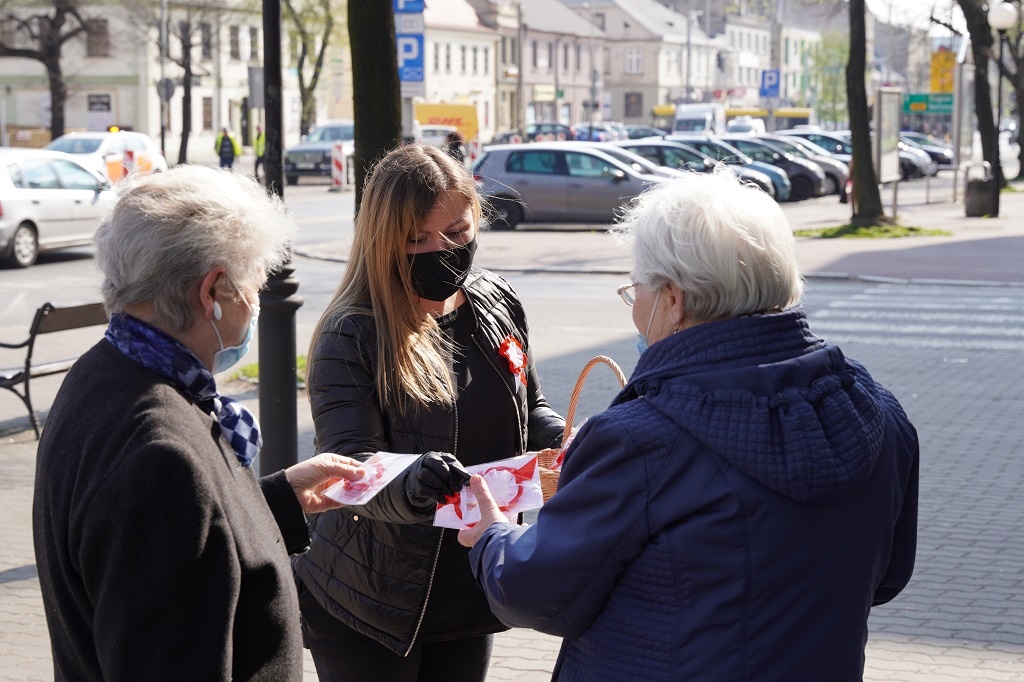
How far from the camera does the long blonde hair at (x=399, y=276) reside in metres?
3.05

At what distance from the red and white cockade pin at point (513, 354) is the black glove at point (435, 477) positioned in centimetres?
55

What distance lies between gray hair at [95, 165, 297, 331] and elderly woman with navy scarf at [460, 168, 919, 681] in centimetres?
70

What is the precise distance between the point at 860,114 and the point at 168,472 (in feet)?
73.5

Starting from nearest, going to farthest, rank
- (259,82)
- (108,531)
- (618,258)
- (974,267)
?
(108,531) < (974,267) < (618,258) < (259,82)

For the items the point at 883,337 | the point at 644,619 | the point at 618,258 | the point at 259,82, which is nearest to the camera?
the point at 644,619

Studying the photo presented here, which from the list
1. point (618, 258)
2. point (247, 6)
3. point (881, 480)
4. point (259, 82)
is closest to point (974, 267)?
point (618, 258)

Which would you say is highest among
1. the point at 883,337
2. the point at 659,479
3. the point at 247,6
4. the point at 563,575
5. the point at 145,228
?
the point at 247,6

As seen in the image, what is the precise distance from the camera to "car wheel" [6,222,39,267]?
18906mm

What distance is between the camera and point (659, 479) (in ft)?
6.88

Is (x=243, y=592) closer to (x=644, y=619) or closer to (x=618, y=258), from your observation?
(x=644, y=619)

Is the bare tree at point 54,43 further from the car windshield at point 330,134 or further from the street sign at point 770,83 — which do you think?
the street sign at point 770,83

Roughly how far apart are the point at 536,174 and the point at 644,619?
22892 mm

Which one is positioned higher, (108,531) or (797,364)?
(797,364)

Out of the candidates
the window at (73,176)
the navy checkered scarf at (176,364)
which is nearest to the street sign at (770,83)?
the window at (73,176)
